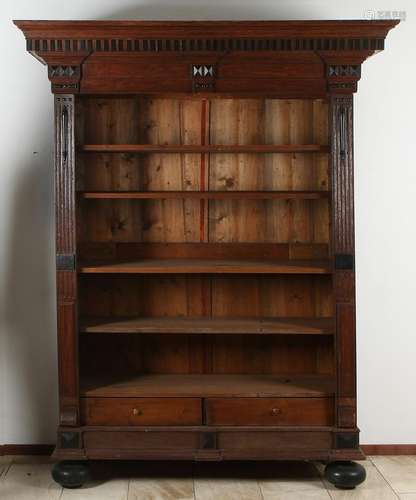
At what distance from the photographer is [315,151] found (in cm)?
420

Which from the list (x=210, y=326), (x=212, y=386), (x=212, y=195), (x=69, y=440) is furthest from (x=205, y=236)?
(x=69, y=440)

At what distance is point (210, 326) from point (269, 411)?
1.72 ft

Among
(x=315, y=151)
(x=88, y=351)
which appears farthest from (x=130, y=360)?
(x=315, y=151)

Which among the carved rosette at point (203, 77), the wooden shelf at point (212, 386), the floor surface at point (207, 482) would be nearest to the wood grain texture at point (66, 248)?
the wooden shelf at point (212, 386)

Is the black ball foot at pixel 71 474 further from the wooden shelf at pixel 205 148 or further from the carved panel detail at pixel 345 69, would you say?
the carved panel detail at pixel 345 69

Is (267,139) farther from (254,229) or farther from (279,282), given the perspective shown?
(279,282)

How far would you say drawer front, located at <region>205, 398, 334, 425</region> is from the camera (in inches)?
163

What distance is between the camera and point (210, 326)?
4.20 m

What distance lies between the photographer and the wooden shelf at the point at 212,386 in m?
4.14

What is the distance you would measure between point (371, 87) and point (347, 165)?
2.51ft

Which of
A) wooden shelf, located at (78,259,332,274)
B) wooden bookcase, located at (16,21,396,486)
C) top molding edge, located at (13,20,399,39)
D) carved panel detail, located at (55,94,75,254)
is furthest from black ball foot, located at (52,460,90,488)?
top molding edge, located at (13,20,399,39)

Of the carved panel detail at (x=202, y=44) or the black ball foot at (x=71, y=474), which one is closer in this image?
the carved panel detail at (x=202, y=44)

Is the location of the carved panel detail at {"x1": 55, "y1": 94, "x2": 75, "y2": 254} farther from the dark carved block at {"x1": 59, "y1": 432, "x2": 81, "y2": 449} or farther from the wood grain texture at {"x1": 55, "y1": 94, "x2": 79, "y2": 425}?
the dark carved block at {"x1": 59, "y1": 432, "x2": 81, "y2": 449}

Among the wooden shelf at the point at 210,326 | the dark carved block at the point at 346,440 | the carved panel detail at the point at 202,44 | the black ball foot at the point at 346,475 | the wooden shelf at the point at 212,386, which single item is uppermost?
the carved panel detail at the point at 202,44
